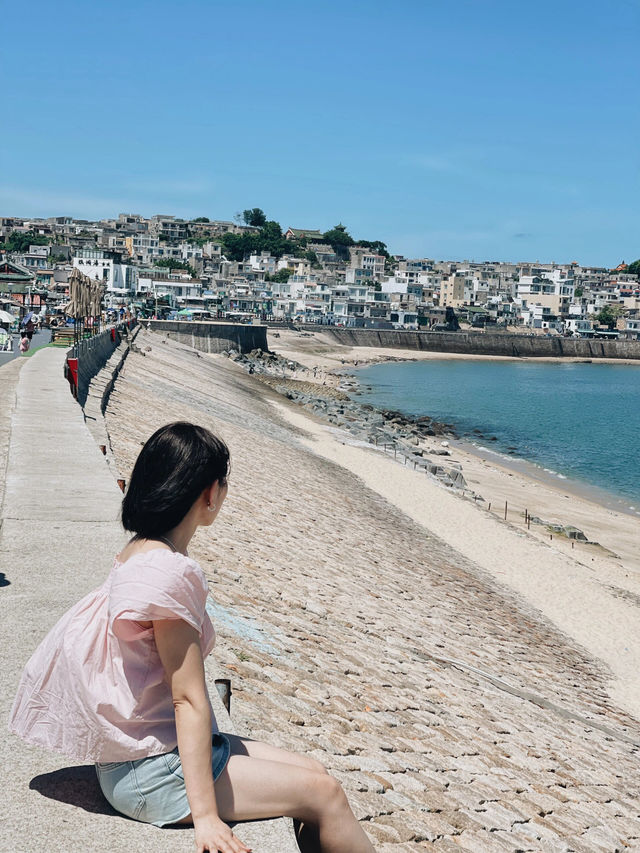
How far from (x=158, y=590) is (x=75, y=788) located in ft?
3.21

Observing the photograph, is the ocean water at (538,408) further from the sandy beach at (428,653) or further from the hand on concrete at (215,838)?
the hand on concrete at (215,838)

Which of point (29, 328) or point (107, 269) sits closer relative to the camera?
point (29, 328)

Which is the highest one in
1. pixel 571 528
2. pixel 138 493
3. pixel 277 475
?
pixel 138 493

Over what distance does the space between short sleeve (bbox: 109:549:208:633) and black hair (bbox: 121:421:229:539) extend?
0.59 feet

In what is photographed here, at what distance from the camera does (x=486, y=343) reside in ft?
449

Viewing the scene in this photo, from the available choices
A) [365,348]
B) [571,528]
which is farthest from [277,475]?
[365,348]

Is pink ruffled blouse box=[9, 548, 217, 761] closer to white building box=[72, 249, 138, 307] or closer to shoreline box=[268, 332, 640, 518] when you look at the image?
shoreline box=[268, 332, 640, 518]

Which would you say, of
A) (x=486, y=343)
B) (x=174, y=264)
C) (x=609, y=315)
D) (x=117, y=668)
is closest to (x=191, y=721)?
(x=117, y=668)

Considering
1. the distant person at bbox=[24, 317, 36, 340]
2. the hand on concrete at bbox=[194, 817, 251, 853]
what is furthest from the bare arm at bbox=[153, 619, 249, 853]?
the distant person at bbox=[24, 317, 36, 340]

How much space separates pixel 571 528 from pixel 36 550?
20803 millimetres

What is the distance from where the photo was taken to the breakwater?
130 meters

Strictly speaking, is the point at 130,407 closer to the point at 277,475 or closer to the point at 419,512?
the point at 277,475

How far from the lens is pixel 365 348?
126 meters

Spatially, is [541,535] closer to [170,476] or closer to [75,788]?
[75,788]
